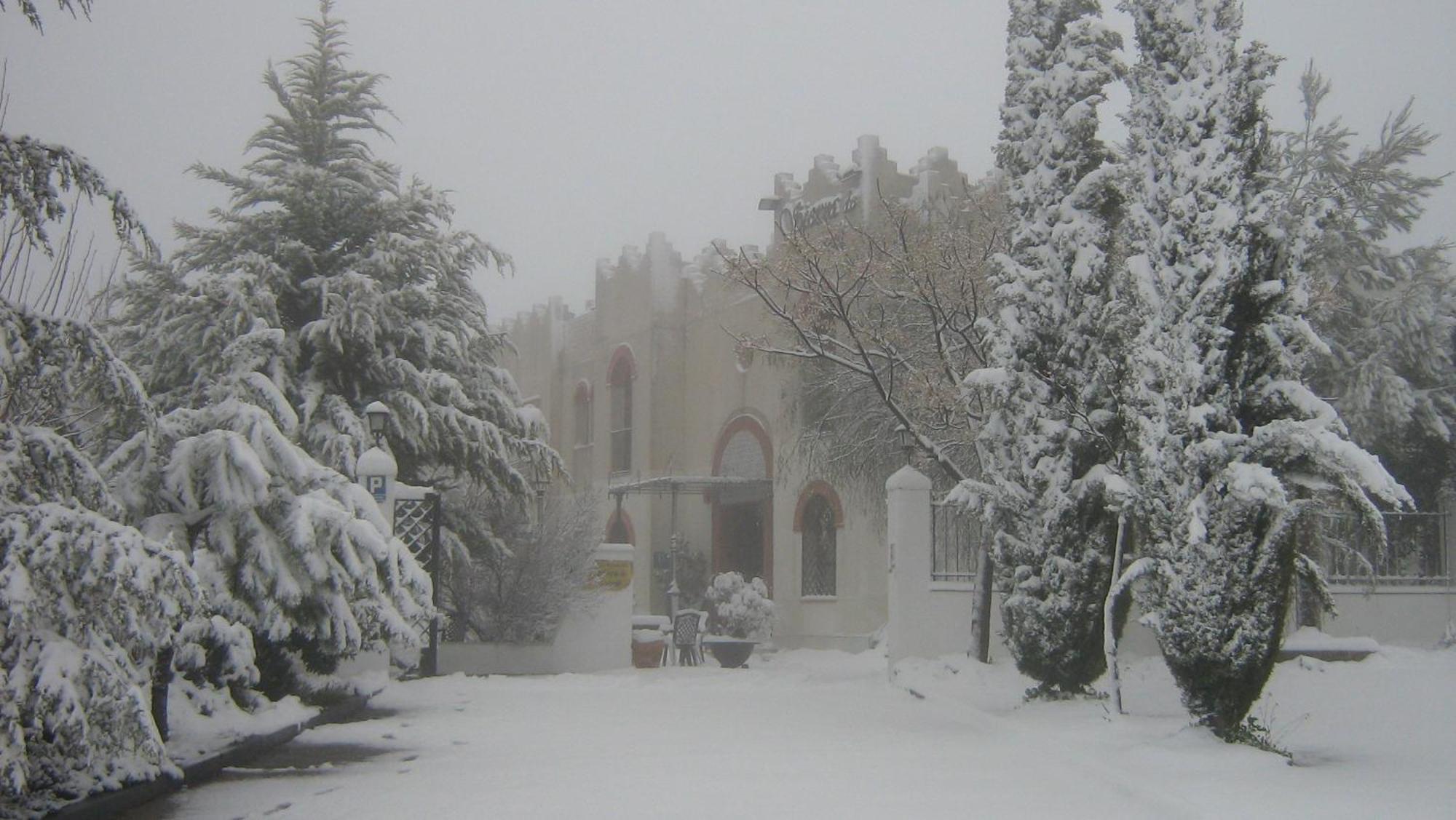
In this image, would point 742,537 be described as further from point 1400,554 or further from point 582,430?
point 1400,554

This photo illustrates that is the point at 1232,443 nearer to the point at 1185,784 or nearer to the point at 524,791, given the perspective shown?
the point at 1185,784

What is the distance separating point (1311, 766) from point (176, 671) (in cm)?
687

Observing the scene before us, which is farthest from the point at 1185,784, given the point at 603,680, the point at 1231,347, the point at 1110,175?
the point at 603,680

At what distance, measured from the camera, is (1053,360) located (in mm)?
11180

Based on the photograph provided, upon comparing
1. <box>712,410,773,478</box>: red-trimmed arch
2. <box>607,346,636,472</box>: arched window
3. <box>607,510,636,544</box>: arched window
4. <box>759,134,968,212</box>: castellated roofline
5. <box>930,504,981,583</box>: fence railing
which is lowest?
<box>930,504,981,583</box>: fence railing

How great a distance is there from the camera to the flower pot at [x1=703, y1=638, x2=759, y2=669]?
20.0 m

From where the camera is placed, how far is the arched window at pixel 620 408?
31820 millimetres

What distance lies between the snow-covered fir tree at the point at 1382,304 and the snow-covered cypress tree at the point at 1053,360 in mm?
5542

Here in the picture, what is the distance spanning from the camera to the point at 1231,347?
28.0 ft

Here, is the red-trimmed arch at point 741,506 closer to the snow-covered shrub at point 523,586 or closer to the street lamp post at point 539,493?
the street lamp post at point 539,493

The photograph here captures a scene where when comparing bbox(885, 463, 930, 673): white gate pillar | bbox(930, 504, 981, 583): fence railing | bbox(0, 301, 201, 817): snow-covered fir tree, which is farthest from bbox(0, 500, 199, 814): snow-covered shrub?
bbox(930, 504, 981, 583): fence railing

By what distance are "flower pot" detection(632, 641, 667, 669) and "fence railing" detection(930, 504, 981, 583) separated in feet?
19.7

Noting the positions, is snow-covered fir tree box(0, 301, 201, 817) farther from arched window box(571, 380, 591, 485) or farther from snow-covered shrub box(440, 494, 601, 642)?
arched window box(571, 380, 591, 485)

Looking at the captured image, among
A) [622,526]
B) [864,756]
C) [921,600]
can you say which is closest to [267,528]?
[864,756]
